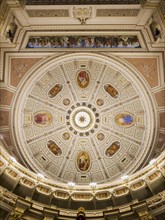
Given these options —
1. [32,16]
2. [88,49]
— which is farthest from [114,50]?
[32,16]

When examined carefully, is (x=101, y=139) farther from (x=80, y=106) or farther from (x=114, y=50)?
(x=114, y=50)

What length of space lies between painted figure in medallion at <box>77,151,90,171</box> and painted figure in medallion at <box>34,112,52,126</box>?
9.57 ft

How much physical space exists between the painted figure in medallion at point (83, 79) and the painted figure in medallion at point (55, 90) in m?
1.20

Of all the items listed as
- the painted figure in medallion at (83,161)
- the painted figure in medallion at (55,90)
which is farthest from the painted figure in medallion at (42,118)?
the painted figure in medallion at (83,161)

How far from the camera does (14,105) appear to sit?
19422 mm

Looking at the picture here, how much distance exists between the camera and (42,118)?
2178 centimetres

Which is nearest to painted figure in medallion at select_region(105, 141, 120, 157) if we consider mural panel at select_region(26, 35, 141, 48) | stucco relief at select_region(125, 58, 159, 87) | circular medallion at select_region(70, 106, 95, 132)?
circular medallion at select_region(70, 106, 95, 132)

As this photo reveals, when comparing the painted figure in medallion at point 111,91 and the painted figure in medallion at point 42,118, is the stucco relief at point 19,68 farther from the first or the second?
the painted figure in medallion at point 111,91

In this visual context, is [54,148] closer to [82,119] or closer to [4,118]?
[82,119]

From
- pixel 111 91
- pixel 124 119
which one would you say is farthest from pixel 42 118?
pixel 124 119

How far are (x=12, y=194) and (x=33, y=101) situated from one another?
23.8 feet

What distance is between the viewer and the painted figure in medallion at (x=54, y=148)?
2203cm

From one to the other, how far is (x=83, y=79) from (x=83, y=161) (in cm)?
512

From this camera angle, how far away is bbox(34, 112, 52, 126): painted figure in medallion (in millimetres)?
21516
